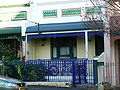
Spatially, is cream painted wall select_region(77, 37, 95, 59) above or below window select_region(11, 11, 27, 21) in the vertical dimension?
below

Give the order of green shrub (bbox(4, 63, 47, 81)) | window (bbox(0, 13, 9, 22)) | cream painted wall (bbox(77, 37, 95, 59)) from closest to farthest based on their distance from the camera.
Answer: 1. green shrub (bbox(4, 63, 47, 81))
2. cream painted wall (bbox(77, 37, 95, 59))
3. window (bbox(0, 13, 9, 22))

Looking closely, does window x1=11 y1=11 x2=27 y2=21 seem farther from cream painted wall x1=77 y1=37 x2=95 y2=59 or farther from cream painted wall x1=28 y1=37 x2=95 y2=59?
cream painted wall x1=77 y1=37 x2=95 y2=59

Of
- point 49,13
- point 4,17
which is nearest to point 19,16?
point 4,17

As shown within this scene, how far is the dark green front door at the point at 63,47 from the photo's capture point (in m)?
18.0

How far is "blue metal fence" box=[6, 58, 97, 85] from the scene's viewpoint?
14.7 m

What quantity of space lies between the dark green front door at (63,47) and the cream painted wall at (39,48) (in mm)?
374

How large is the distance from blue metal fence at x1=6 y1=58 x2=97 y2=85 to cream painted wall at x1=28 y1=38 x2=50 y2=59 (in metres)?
2.71

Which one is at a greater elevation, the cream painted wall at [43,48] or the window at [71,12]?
the window at [71,12]

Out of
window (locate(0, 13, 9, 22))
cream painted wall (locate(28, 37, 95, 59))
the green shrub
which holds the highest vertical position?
window (locate(0, 13, 9, 22))


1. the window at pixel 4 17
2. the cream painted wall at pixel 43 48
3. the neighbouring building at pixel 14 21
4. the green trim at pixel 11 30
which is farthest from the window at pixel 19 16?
the cream painted wall at pixel 43 48

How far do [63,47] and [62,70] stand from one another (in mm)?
3242

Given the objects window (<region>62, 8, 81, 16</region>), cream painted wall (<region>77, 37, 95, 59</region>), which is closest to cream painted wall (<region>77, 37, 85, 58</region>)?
cream painted wall (<region>77, 37, 95, 59</region>)

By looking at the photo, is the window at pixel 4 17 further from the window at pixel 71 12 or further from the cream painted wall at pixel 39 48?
the window at pixel 71 12

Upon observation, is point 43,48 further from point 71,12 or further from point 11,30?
point 71,12
